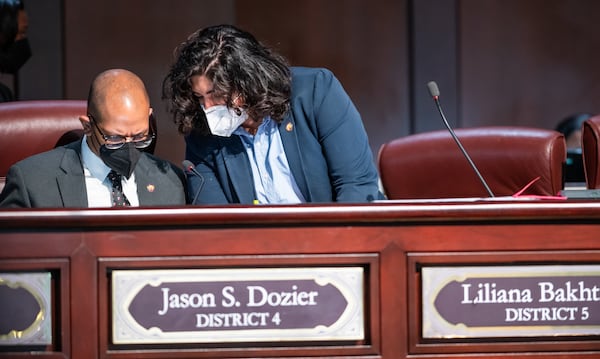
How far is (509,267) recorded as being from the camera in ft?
5.18

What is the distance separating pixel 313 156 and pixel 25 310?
910 mm

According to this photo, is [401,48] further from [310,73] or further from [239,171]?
[239,171]

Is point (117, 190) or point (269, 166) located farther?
point (269, 166)

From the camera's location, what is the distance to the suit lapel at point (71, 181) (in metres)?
2.08

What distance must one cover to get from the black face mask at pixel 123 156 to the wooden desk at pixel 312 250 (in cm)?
51

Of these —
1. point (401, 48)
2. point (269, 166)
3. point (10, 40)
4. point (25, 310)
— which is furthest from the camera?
point (401, 48)

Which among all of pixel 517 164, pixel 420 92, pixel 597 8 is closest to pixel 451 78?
pixel 420 92

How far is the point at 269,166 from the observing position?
7.51 feet

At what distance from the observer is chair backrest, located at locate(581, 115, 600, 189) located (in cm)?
240

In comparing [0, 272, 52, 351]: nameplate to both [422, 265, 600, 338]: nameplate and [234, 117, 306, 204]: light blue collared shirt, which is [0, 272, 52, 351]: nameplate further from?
[234, 117, 306, 204]: light blue collared shirt

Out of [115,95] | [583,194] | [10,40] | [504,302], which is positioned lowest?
[504,302]

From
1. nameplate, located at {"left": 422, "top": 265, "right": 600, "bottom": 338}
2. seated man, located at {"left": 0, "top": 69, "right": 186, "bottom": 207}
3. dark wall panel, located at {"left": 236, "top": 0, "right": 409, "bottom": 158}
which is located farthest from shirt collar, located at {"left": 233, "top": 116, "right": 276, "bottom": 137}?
dark wall panel, located at {"left": 236, "top": 0, "right": 409, "bottom": 158}

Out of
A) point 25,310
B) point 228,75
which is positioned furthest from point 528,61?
point 25,310

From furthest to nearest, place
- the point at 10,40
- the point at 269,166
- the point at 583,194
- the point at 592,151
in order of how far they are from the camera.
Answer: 1. the point at 10,40
2. the point at 592,151
3. the point at 269,166
4. the point at 583,194
